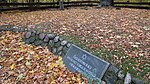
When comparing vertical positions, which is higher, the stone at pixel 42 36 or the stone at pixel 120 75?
the stone at pixel 42 36

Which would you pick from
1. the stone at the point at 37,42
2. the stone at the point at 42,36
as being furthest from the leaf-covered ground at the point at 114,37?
the stone at the point at 37,42

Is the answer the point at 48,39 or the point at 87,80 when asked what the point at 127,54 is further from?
the point at 48,39

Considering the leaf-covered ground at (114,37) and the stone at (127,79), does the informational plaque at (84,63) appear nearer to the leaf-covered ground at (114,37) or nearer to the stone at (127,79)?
the leaf-covered ground at (114,37)

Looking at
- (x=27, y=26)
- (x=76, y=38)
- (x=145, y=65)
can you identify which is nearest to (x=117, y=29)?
(x=76, y=38)

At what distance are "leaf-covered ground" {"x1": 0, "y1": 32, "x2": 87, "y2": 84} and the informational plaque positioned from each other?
171 millimetres

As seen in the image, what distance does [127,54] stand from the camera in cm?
598

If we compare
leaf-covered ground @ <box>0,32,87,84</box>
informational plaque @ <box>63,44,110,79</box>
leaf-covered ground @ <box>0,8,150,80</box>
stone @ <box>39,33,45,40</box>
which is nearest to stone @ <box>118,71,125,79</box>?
leaf-covered ground @ <box>0,8,150,80</box>

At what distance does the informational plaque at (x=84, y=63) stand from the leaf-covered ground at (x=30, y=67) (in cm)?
17

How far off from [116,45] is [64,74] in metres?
1.65

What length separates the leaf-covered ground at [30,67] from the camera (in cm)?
579

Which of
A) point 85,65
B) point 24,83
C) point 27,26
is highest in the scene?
point 27,26

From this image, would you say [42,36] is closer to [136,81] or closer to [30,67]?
[30,67]

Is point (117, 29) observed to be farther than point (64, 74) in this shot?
Yes

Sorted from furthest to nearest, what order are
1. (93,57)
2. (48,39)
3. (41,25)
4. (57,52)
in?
(41,25)
(48,39)
(57,52)
(93,57)
